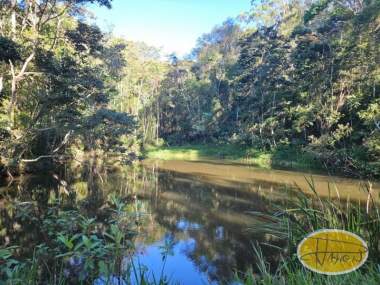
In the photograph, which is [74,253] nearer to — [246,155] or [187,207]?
[187,207]

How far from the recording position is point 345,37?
65.9 ft

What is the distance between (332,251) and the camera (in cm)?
184

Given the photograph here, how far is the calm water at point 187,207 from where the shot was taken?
229 inches

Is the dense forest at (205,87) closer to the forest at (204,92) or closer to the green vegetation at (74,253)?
the forest at (204,92)

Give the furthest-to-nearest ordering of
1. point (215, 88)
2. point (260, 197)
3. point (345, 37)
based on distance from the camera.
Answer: point (215, 88) → point (345, 37) → point (260, 197)

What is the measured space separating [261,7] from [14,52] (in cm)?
3069

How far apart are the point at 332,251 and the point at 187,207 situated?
8510mm

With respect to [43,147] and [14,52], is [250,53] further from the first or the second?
[14,52]

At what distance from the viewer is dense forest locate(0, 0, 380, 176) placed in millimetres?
11945

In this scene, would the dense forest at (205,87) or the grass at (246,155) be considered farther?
the grass at (246,155)

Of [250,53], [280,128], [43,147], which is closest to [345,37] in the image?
[280,128]

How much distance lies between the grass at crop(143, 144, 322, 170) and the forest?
19 cm

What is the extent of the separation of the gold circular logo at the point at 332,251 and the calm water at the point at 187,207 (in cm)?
71

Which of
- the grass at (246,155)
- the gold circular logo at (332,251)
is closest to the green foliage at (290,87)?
the grass at (246,155)
